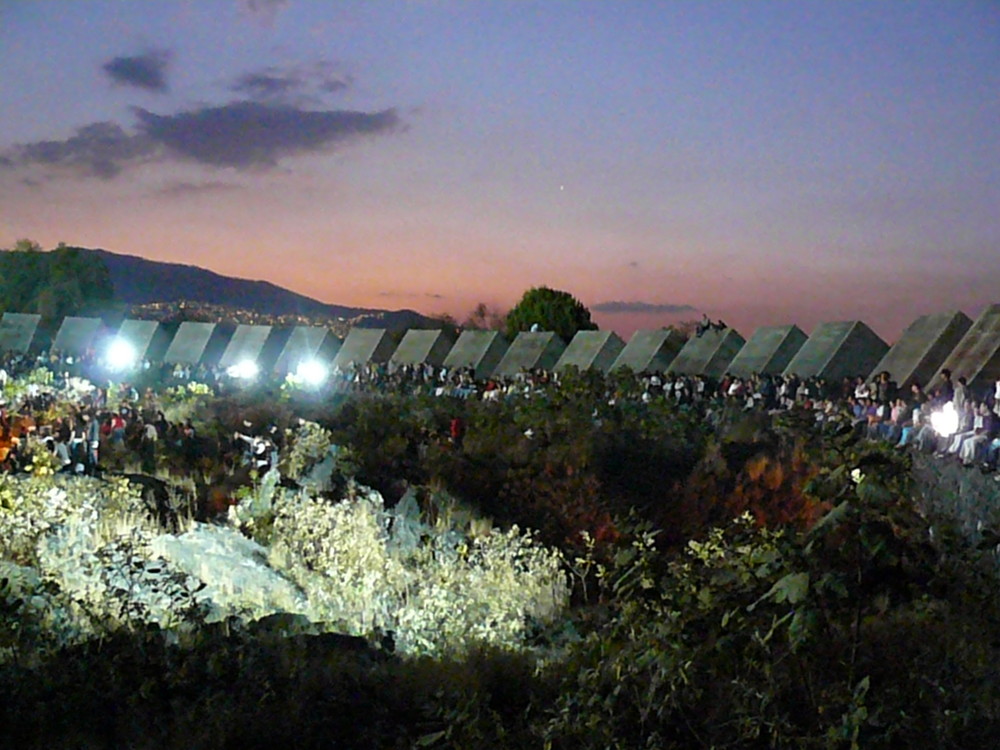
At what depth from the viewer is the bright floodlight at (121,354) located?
35122mm

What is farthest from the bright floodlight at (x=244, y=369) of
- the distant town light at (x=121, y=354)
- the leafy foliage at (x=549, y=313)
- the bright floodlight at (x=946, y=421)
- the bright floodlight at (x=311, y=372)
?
the leafy foliage at (x=549, y=313)

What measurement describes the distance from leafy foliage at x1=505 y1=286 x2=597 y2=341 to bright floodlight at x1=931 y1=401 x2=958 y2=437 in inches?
2121

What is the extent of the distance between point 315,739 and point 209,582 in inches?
137

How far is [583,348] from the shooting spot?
3075 cm

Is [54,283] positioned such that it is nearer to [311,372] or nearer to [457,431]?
[311,372]

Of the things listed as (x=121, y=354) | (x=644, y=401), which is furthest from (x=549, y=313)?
(x=644, y=401)

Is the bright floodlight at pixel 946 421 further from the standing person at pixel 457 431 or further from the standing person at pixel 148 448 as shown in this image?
the standing person at pixel 148 448

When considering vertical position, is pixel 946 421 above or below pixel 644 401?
above

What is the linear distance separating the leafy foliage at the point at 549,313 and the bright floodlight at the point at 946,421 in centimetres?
5387

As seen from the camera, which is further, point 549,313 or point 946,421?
point 549,313

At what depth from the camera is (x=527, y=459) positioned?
14445mm

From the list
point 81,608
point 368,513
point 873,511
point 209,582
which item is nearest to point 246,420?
point 368,513

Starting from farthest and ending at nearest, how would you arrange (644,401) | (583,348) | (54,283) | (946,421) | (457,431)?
(54,283) → (583,348) → (644,401) → (457,431) → (946,421)

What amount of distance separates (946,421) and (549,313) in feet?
184
